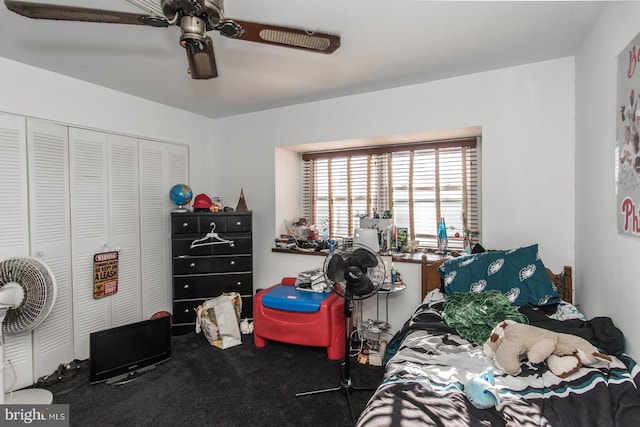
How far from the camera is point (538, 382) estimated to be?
124 centimetres

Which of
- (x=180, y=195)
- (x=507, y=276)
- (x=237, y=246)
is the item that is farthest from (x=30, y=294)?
(x=507, y=276)

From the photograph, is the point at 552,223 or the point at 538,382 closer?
the point at 538,382

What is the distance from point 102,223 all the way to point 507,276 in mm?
3445

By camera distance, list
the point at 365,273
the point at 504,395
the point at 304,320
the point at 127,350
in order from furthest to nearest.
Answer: the point at 304,320
the point at 127,350
the point at 365,273
the point at 504,395

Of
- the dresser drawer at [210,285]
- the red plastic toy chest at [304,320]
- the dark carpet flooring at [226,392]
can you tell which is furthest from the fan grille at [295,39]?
the dresser drawer at [210,285]

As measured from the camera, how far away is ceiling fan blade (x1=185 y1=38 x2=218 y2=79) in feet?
4.60

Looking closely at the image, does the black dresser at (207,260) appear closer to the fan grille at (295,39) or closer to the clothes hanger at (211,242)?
the clothes hanger at (211,242)

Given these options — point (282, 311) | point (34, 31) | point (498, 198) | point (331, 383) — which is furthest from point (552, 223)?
point (34, 31)

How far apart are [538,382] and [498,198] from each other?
1.61 metres

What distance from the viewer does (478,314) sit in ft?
5.63

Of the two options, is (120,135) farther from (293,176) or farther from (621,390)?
(621,390)

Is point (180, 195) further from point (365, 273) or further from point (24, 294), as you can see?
point (365, 273)

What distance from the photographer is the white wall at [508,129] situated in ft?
7.52

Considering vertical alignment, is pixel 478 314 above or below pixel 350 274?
below
